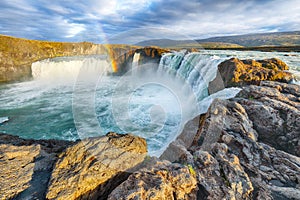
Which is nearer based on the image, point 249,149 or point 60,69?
point 249,149

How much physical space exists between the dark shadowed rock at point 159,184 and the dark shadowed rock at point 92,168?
0.33 m

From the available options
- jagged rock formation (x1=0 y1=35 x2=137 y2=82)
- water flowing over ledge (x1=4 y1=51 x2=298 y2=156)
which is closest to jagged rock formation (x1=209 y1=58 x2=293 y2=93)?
water flowing over ledge (x1=4 y1=51 x2=298 y2=156)

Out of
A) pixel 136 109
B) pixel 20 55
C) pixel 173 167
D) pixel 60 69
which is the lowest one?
pixel 136 109

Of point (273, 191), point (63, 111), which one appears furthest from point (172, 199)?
point (63, 111)

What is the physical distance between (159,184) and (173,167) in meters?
0.81

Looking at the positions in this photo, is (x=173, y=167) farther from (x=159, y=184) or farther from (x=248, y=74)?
(x=248, y=74)

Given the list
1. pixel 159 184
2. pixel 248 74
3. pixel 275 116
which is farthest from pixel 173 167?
pixel 248 74

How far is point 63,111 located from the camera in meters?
18.4

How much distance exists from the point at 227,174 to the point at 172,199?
177 centimetres

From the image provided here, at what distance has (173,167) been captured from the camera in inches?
158

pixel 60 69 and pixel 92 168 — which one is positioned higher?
pixel 92 168

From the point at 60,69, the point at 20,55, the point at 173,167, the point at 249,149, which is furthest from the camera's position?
the point at 20,55

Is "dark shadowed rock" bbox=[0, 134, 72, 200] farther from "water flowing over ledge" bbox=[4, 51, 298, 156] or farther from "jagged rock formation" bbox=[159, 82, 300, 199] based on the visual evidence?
"water flowing over ledge" bbox=[4, 51, 298, 156]

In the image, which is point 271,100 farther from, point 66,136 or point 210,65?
point 66,136
